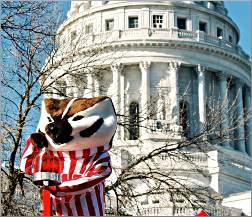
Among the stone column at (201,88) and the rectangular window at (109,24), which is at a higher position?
the rectangular window at (109,24)

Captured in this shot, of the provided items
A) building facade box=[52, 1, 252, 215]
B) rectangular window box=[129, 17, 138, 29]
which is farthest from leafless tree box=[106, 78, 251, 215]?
rectangular window box=[129, 17, 138, 29]

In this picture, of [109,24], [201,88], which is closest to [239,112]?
[201,88]

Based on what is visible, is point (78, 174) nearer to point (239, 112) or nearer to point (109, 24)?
point (239, 112)

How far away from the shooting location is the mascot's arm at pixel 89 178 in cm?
694

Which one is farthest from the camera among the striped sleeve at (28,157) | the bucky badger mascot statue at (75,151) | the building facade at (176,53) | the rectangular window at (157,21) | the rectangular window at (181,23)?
the rectangular window at (181,23)

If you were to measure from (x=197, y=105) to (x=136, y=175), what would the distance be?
34.5m

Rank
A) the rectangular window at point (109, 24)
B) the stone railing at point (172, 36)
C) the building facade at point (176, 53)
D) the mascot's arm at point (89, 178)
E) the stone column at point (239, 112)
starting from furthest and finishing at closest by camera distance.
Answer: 1. the rectangular window at point (109, 24)
2. the stone railing at point (172, 36)
3. the building facade at point (176, 53)
4. the stone column at point (239, 112)
5. the mascot's arm at point (89, 178)

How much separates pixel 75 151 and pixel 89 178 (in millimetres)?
299

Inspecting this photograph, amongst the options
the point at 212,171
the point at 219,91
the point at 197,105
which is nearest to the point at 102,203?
the point at 212,171

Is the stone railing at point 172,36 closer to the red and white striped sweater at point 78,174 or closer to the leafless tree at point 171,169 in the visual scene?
the leafless tree at point 171,169

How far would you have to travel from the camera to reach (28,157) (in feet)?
23.7

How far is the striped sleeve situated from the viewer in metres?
7.18

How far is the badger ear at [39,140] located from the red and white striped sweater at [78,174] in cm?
5

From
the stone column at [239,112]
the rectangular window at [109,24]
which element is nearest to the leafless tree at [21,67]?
the stone column at [239,112]
